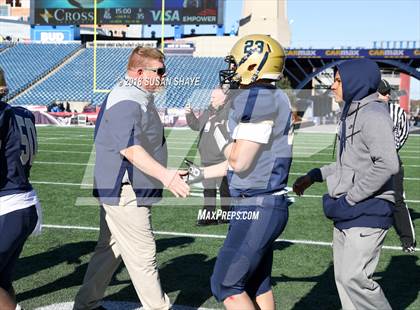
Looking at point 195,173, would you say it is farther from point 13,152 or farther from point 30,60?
point 30,60

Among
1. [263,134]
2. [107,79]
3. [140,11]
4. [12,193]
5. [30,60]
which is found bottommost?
[12,193]

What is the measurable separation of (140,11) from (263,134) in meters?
33.7

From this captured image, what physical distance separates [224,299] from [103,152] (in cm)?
118

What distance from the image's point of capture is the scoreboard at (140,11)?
34.7m

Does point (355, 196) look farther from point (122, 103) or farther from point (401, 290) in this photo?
point (401, 290)

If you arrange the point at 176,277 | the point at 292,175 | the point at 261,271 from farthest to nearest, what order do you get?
the point at 292,175 → the point at 176,277 → the point at 261,271

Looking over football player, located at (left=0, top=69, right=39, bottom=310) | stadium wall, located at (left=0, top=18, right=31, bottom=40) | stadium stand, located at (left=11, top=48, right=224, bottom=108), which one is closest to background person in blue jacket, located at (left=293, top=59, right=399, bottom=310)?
football player, located at (left=0, top=69, right=39, bottom=310)

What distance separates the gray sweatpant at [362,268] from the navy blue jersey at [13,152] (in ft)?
5.73

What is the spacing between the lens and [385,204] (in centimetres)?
312

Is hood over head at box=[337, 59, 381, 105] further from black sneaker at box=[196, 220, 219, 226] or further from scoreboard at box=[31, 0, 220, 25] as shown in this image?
scoreboard at box=[31, 0, 220, 25]

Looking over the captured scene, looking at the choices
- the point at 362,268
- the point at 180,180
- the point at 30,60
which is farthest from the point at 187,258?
the point at 30,60

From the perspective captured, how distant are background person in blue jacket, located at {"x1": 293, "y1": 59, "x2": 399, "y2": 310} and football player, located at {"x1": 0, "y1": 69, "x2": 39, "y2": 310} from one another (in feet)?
5.40

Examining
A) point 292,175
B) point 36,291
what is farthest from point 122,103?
point 292,175

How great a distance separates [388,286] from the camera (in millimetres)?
4715
